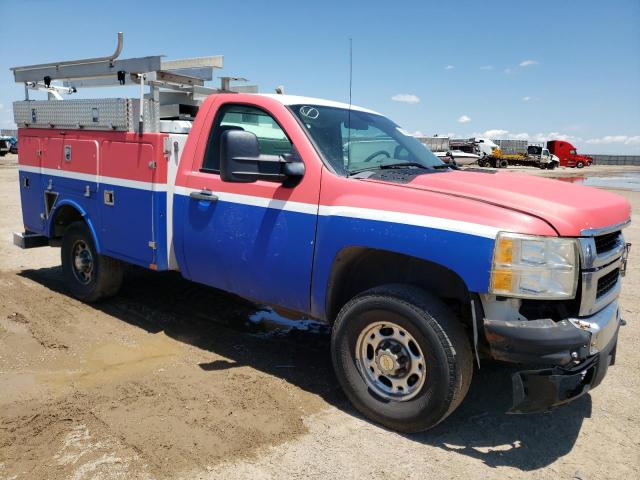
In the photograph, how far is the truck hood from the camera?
293 cm

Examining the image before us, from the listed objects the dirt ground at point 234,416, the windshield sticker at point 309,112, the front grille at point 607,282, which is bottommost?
the dirt ground at point 234,416

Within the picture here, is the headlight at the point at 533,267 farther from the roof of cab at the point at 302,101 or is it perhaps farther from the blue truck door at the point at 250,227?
the roof of cab at the point at 302,101

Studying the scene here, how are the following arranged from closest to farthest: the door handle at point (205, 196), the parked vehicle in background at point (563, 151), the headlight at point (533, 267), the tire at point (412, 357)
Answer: the headlight at point (533, 267) < the tire at point (412, 357) < the door handle at point (205, 196) < the parked vehicle in background at point (563, 151)

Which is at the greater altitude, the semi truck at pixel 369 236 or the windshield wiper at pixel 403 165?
the windshield wiper at pixel 403 165

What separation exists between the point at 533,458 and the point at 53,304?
15.8ft

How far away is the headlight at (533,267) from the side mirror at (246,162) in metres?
1.46

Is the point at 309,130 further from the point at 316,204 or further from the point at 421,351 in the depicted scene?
the point at 421,351

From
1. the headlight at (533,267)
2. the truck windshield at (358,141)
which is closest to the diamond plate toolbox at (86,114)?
the truck windshield at (358,141)

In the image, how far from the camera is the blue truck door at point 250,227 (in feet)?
12.0

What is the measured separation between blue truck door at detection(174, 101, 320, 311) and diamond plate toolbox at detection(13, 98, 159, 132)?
2.99 feet

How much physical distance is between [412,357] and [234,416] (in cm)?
121

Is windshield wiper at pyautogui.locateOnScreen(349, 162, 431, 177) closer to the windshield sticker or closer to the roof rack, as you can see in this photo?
the windshield sticker

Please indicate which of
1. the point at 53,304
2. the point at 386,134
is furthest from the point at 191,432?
the point at 53,304

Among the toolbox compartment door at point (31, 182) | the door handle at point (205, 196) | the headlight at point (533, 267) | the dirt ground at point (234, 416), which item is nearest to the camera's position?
the headlight at point (533, 267)
